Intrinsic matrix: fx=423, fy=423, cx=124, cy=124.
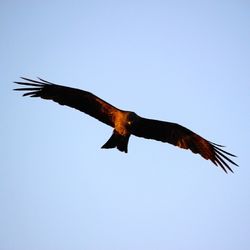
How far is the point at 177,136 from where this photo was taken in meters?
11.3

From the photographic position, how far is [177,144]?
11.3 metres

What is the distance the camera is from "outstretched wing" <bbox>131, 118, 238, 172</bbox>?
1103 cm

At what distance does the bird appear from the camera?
10719mm

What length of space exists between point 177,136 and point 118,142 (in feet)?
5.73

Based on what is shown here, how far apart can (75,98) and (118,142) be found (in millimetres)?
1634

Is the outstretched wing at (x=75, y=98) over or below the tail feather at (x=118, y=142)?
over

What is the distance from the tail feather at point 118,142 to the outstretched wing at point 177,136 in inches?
18.4

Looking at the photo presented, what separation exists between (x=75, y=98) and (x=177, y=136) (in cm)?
289

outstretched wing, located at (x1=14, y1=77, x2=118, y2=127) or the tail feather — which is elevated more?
outstretched wing, located at (x1=14, y1=77, x2=118, y2=127)

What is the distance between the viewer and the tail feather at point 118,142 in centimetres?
1047

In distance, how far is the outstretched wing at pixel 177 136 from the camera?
1103cm

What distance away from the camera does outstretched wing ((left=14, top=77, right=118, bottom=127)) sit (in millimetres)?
10812

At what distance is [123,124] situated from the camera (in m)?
10.8

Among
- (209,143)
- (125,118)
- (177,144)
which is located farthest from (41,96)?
(209,143)
